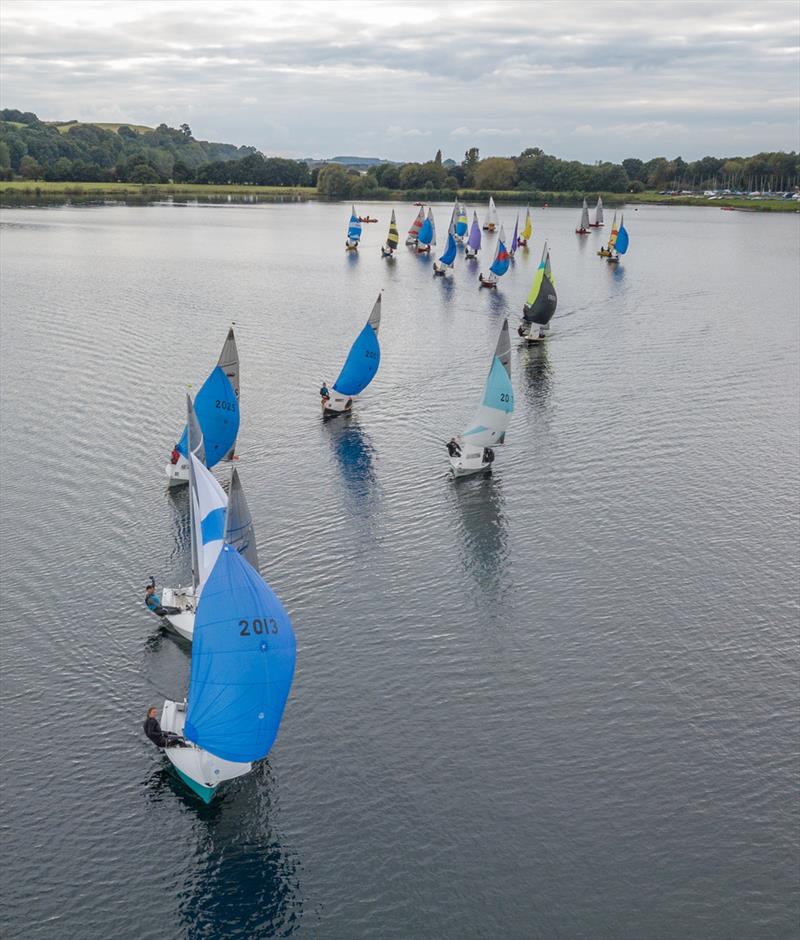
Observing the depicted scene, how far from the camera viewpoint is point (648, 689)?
4506 cm

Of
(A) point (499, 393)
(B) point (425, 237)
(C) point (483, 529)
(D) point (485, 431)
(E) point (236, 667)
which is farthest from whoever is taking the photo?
(B) point (425, 237)

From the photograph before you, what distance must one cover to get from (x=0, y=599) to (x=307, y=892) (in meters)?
24.7

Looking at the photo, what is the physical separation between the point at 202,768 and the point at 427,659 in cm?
1338

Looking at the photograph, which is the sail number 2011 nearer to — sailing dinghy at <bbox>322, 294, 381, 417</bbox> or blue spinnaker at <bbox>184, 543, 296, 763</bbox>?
blue spinnaker at <bbox>184, 543, 296, 763</bbox>

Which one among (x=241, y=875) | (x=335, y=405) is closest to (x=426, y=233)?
(x=335, y=405)

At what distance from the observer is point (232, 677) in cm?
3594

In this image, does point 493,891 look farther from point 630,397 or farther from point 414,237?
point 414,237

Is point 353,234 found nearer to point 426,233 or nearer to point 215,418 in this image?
point 426,233

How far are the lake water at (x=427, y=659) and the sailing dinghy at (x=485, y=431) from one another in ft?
5.30

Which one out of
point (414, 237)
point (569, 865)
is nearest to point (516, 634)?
point (569, 865)

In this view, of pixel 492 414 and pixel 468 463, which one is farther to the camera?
pixel 492 414

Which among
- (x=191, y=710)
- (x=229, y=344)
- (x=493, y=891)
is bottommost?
(x=493, y=891)

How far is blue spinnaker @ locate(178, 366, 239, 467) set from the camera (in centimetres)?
6431

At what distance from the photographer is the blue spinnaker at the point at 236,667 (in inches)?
1415
